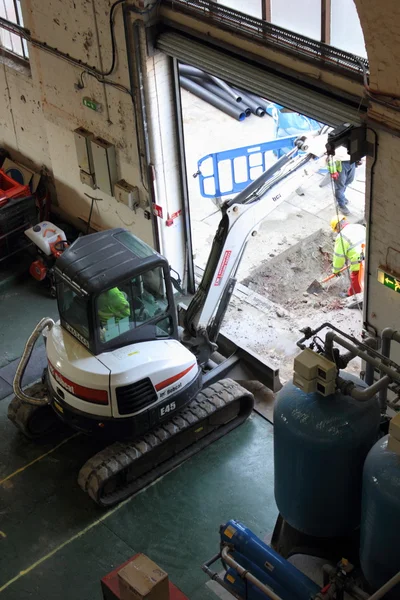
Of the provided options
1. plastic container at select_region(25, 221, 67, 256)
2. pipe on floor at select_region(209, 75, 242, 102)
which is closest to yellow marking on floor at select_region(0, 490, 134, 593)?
plastic container at select_region(25, 221, 67, 256)

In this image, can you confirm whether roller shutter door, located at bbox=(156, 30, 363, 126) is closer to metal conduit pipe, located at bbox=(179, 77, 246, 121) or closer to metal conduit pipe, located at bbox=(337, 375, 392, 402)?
metal conduit pipe, located at bbox=(337, 375, 392, 402)

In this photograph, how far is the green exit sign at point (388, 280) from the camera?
8.51 metres

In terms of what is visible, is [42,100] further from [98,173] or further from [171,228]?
[171,228]

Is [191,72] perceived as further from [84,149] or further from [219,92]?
[84,149]

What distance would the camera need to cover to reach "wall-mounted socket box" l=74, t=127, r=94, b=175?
464 inches

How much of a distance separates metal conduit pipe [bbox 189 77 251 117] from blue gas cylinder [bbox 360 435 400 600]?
12052 millimetres

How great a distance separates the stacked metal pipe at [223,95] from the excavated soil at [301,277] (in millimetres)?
3976

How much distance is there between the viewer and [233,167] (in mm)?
12898

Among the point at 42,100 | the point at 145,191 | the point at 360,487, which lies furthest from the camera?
the point at 42,100

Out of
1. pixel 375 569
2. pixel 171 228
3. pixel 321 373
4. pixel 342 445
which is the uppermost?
pixel 321 373

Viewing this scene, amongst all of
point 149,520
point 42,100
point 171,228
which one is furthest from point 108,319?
point 42,100

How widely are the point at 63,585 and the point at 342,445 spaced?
3.90 m

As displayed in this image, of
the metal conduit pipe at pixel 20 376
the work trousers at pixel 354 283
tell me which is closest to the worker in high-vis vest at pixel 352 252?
the work trousers at pixel 354 283

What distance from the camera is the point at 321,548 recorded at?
6.34 metres
